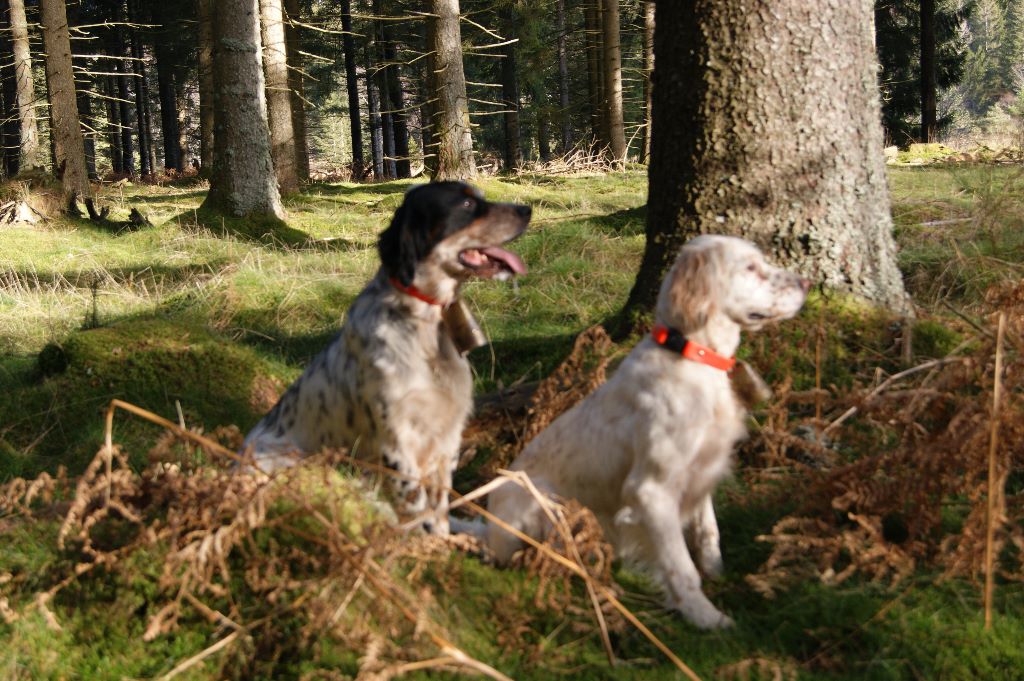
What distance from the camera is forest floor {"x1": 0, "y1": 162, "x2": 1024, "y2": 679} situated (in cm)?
283

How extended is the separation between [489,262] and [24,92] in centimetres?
1597

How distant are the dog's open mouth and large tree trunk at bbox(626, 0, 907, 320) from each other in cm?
157

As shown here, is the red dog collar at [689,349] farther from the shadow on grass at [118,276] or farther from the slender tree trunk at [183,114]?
the slender tree trunk at [183,114]

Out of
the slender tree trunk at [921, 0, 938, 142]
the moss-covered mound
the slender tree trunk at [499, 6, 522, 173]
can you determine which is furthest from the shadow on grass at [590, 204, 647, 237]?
the slender tree trunk at [499, 6, 522, 173]

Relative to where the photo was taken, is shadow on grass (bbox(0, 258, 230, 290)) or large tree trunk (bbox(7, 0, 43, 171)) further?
large tree trunk (bbox(7, 0, 43, 171))

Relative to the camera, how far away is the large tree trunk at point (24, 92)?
15.5 meters

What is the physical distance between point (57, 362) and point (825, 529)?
5064 mm

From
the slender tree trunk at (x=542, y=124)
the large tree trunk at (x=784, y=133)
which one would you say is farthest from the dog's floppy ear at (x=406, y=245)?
the slender tree trunk at (x=542, y=124)

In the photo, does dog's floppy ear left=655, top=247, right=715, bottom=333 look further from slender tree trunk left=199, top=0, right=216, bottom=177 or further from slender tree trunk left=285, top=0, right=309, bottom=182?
slender tree trunk left=199, top=0, right=216, bottom=177

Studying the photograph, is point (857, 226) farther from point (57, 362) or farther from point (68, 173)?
point (68, 173)

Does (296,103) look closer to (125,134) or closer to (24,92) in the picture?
(24,92)

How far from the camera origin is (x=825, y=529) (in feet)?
11.7

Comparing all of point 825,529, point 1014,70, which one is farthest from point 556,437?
point 1014,70

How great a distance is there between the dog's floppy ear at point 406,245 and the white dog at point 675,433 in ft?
3.36
